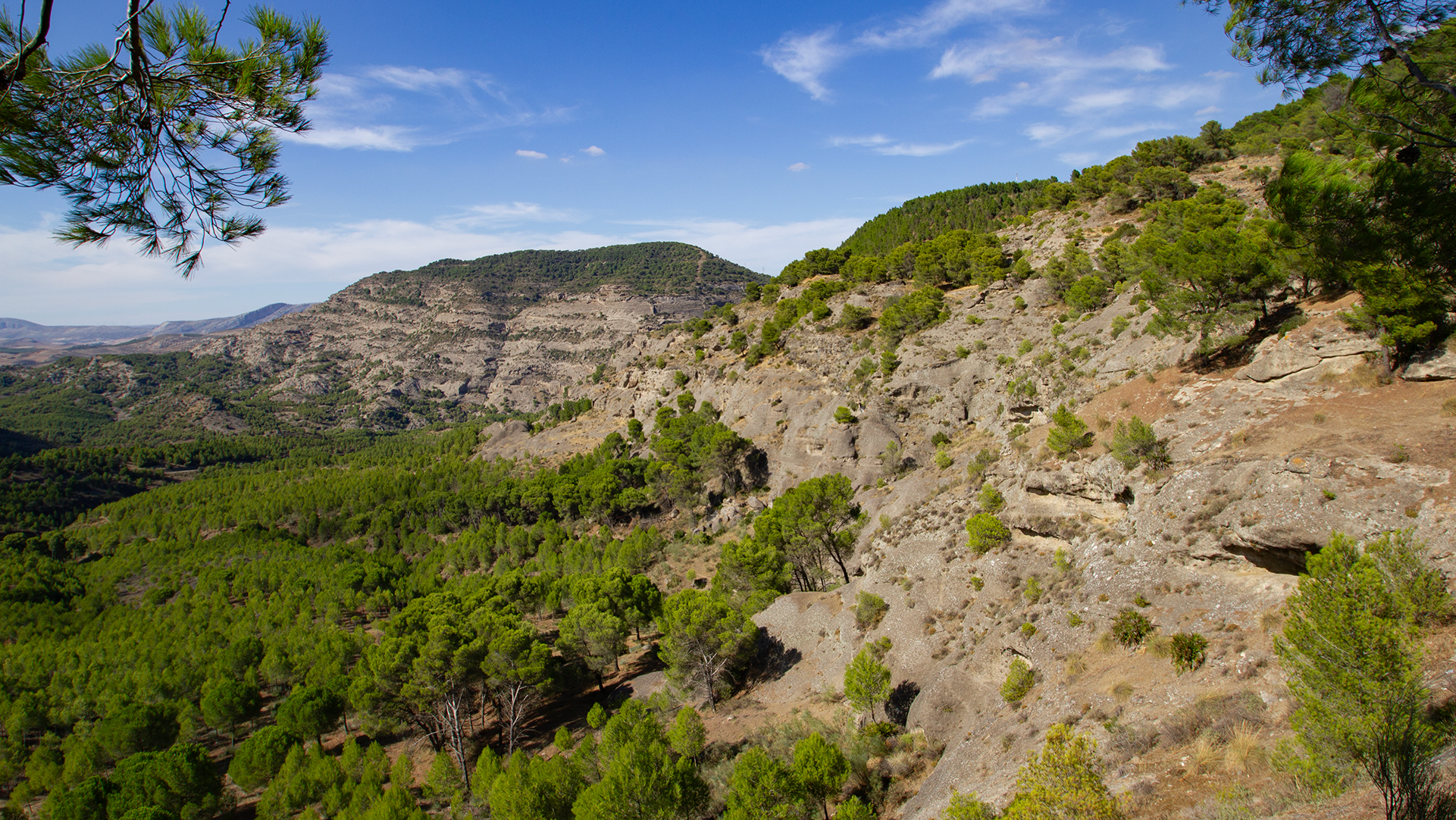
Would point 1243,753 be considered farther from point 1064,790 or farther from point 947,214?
point 947,214

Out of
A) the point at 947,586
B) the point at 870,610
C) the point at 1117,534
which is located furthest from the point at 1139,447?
the point at 870,610

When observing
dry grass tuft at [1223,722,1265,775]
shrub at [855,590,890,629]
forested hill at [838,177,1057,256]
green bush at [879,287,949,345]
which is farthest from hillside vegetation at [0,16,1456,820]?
forested hill at [838,177,1057,256]

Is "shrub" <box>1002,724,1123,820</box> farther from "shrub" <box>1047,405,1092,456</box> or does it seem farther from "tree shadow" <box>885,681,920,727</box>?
"shrub" <box>1047,405,1092,456</box>

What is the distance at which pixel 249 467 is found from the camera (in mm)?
126312

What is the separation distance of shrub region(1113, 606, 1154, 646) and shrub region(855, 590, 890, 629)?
32.1 ft

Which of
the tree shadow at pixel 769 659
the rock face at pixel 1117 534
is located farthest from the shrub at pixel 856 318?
the tree shadow at pixel 769 659

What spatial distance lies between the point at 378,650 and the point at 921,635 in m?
29.1

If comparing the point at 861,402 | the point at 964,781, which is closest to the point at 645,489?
the point at 861,402

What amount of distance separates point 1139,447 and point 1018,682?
27.7 ft

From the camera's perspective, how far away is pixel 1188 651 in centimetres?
1358

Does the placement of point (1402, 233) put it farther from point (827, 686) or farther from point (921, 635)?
point (827, 686)

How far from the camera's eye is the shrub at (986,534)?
22.0m

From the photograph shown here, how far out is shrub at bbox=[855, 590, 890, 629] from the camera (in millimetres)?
24545

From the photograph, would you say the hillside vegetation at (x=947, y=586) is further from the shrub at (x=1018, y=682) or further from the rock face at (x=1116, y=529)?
the shrub at (x=1018, y=682)
